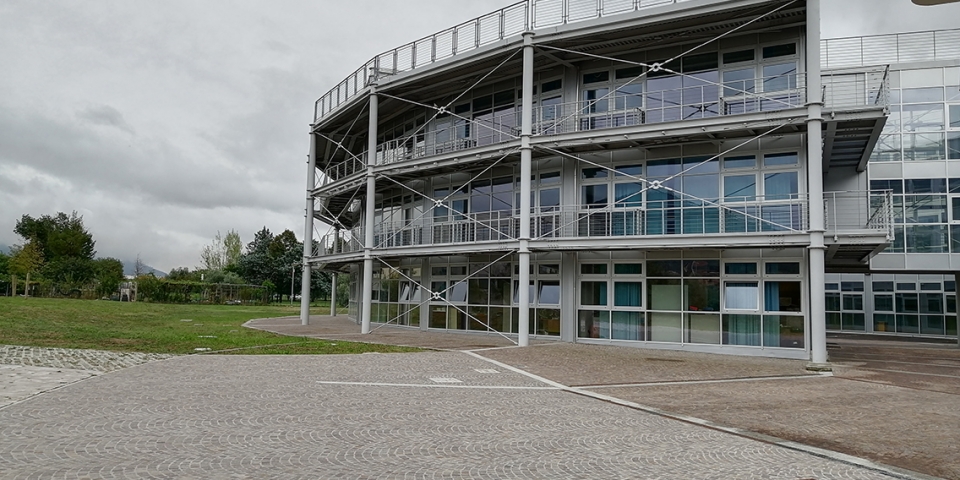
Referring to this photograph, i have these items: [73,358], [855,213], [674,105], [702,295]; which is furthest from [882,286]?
[73,358]

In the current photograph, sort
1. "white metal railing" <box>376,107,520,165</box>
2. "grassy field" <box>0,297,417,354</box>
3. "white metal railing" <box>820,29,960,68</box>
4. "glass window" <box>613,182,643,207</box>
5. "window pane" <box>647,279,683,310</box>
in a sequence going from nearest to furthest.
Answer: "grassy field" <box>0,297,417,354</box>
"window pane" <box>647,279,683,310</box>
"glass window" <box>613,182,643,207</box>
"white metal railing" <box>376,107,520,165</box>
"white metal railing" <box>820,29,960,68</box>

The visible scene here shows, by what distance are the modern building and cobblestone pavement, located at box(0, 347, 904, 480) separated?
874 centimetres

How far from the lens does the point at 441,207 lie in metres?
23.9

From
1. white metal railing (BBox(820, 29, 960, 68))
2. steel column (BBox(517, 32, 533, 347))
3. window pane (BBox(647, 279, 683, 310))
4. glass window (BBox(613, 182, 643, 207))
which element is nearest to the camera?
window pane (BBox(647, 279, 683, 310))

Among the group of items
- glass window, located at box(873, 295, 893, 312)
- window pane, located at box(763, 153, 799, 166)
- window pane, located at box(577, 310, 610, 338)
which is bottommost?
window pane, located at box(577, 310, 610, 338)

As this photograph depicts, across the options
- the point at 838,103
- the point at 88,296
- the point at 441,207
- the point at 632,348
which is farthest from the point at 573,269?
the point at 88,296

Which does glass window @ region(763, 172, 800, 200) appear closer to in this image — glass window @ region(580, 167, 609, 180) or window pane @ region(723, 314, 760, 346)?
window pane @ region(723, 314, 760, 346)

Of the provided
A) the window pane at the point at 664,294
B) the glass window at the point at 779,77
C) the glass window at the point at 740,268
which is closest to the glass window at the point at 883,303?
the glass window at the point at 740,268

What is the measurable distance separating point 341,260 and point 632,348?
12323mm

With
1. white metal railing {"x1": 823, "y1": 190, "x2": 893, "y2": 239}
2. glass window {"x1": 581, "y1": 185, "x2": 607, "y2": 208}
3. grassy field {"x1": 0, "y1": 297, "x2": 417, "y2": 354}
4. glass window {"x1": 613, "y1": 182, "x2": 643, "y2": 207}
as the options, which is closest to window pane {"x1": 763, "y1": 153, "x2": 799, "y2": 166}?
white metal railing {"x1": 823, "y1": 190, "x2": 893, "y2": 239}

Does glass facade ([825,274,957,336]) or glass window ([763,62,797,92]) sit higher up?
glass window ([763,62,797,92])

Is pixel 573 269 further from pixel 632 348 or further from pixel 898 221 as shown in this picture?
pixel 898 221

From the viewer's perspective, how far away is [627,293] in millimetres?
19109

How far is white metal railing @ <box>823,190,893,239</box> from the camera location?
691 inches
